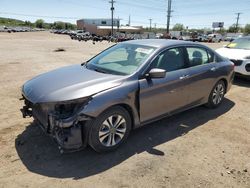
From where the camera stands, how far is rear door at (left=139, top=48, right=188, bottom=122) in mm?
3889

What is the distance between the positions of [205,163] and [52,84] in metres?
2.52

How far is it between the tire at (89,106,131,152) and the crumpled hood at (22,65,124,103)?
14.8 inches

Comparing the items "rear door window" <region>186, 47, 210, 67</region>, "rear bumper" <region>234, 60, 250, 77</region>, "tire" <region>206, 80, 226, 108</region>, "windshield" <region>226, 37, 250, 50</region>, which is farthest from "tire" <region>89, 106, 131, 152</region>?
"windshield" <region>226, 37, 250, 50</region>

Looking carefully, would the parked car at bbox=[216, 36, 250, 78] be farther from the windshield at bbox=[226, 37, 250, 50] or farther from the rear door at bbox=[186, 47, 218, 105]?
the rear door at bbox=[186, 47, 218, 105]

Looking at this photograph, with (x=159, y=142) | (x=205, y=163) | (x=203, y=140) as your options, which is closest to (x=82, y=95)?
(x=159, y=142)

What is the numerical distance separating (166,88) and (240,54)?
5.18 meters

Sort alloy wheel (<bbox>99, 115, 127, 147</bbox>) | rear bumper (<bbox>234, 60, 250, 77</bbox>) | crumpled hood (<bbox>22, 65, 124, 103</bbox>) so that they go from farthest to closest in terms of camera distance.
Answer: rear bumper (<bbox>234, 60, 250, 77</bbox>), alloy wheel (<bbox>99, 115, 127, 147</bbox>), crumpled hood (<bbox>22, 65, 124, 103</bbox>)

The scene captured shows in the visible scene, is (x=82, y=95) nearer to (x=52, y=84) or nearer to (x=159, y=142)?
(x=52, y=84)

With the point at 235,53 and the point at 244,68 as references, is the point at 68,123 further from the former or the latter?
the point at 235,53

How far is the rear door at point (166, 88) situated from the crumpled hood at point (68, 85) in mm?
521

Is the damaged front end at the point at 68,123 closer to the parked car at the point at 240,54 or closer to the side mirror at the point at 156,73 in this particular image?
the side mirror at the point at 156,73

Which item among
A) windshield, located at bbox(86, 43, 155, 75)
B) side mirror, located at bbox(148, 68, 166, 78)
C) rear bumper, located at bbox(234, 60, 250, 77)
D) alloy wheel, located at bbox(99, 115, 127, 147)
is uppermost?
windshield, located at bbox(86, 43, 155, 75)

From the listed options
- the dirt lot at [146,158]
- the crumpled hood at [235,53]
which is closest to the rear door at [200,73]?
the dirt lot at [146,158]

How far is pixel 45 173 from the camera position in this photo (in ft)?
10.4
